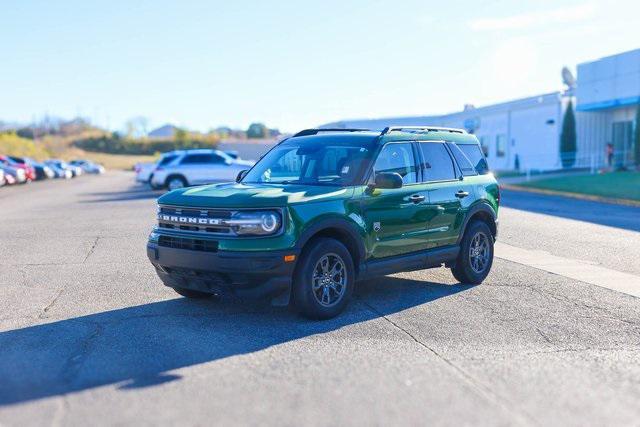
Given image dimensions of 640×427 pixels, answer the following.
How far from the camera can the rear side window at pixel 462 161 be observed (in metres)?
9.72

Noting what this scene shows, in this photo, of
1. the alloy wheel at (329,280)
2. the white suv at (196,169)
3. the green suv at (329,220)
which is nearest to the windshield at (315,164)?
the green suv at (329,220)

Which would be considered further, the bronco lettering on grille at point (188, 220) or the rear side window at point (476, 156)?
the rear side window at point (476, 156)

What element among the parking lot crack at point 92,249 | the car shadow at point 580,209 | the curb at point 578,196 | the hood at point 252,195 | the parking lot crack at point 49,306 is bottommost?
the curb at point 578,196

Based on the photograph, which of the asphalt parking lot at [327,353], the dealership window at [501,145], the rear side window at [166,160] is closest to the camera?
the asphalt parking lot at [327,353]

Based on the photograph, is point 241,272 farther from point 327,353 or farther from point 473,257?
point 473,257

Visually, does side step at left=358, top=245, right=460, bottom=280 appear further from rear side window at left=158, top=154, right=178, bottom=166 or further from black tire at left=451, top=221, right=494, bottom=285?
rear side window at left=158, top=154, right=178, bottom=166

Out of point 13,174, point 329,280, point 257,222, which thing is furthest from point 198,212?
point 13,174

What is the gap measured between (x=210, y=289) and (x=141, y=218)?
12409 millimetres

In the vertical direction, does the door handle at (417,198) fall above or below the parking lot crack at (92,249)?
above

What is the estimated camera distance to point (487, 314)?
316 inches

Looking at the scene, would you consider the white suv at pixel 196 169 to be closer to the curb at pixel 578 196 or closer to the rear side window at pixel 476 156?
the curb at pixel 578 196

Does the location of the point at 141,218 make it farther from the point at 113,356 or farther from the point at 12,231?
the point at 113,356

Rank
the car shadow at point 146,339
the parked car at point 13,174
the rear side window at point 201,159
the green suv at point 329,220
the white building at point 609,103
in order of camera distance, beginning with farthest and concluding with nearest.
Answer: the parked car at point 13,174, the white building at point 609,103, the rear side window at point 201,159, the green suv at point 329,220, the car shadow at point 146,339

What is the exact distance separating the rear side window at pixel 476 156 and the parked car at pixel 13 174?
Result: 37.6m
